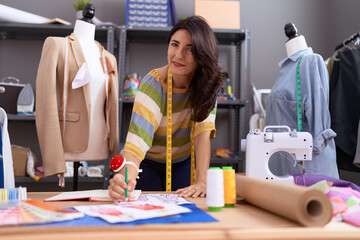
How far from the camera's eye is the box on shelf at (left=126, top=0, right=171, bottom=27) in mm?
3041

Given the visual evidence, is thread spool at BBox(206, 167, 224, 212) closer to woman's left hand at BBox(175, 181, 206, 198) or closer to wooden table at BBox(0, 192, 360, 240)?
wooden table at BBox(0, 192, 360, 240)

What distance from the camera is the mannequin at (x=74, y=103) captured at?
1837mm

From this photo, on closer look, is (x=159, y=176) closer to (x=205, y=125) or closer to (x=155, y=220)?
(x=205, y=125)

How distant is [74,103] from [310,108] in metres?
1.44

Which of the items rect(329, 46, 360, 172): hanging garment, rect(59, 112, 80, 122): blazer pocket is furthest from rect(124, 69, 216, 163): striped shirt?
rect(329, 46, 360, 172): hanging garment

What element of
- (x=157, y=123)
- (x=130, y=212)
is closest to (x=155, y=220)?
(x=130, y=212)

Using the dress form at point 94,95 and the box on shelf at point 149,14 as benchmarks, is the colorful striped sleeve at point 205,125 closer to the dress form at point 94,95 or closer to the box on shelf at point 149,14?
the dress form at point 94,95

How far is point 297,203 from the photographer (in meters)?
0.76

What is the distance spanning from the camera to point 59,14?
3453 millimetres

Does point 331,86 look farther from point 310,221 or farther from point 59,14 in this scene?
point 59,14

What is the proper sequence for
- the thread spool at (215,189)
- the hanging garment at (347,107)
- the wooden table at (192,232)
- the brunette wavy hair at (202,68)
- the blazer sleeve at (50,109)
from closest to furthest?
the wooden table at (192,232) < the thread spool at (215,189) < the brunette wavy hair at (202,68) < the blazer sleeve at (50,109) < the hanging garment at (347,107)

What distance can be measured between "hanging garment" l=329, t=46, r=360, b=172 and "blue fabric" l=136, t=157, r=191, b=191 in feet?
4.06

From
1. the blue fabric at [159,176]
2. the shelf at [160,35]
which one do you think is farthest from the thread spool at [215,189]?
the shelf at [160,35]

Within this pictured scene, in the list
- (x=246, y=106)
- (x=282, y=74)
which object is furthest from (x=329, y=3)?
(x=282, y=74)
